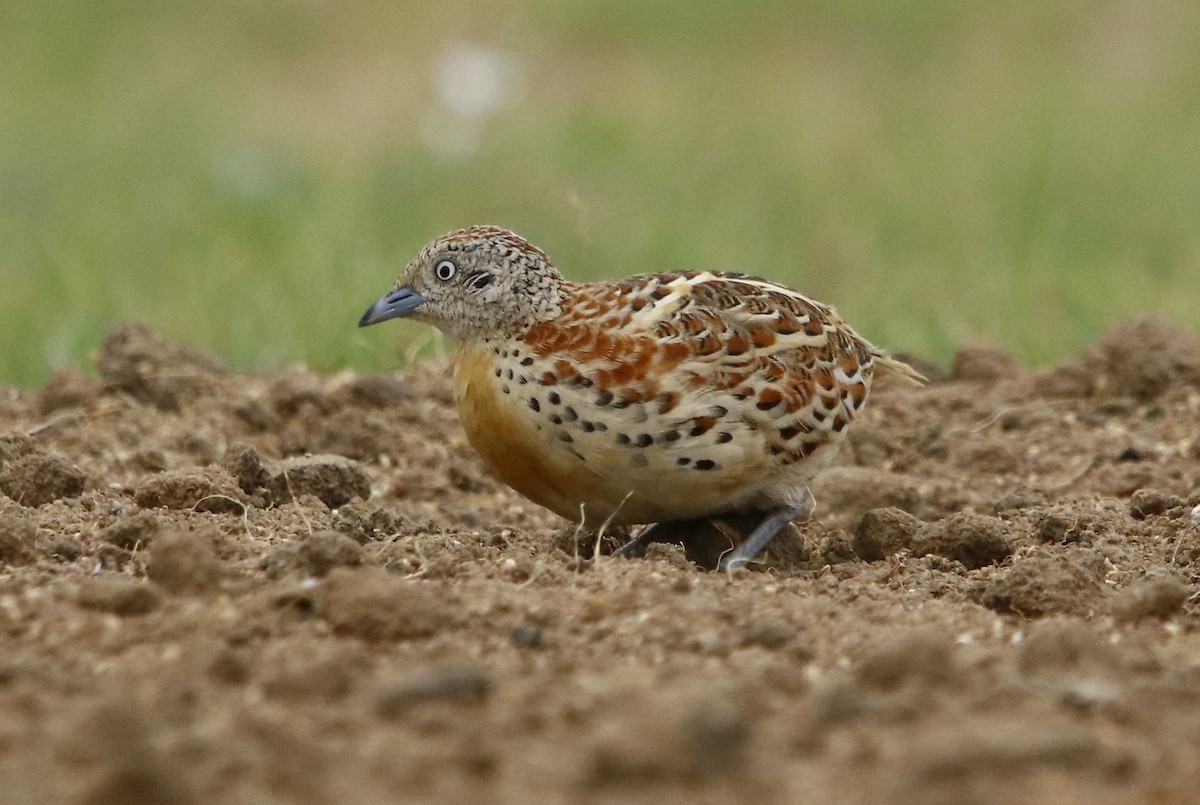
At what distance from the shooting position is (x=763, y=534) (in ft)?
20.3

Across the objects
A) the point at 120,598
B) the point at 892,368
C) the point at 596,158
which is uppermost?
the point at 596,158

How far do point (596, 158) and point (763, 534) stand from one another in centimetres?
882

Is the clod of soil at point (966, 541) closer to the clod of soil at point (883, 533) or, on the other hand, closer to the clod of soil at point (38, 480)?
the clod of soil at point (883, 533)

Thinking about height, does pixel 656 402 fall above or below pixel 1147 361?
below

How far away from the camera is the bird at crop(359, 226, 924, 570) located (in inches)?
231

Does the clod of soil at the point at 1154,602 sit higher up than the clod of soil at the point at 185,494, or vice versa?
the clod of soil at the point at 1154,602

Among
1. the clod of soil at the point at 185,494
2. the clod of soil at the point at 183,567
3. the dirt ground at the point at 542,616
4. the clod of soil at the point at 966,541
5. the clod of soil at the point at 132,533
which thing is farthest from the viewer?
the clod of soil at the point at 185,494

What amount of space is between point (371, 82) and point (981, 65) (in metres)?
5.68

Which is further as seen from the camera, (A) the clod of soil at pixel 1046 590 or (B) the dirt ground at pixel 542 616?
(A) the clod of soil at pixel 1046 590

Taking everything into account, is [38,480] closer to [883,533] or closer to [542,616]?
[542,616]

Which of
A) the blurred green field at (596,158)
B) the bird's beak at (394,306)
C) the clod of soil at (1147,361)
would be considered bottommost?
the bird's beak at (394,306)

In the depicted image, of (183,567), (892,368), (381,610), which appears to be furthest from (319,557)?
(892,368)

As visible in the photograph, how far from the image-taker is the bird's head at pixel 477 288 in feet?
20.2

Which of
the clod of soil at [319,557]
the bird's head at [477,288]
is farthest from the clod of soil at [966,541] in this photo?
the clod of soil at [319,557]
